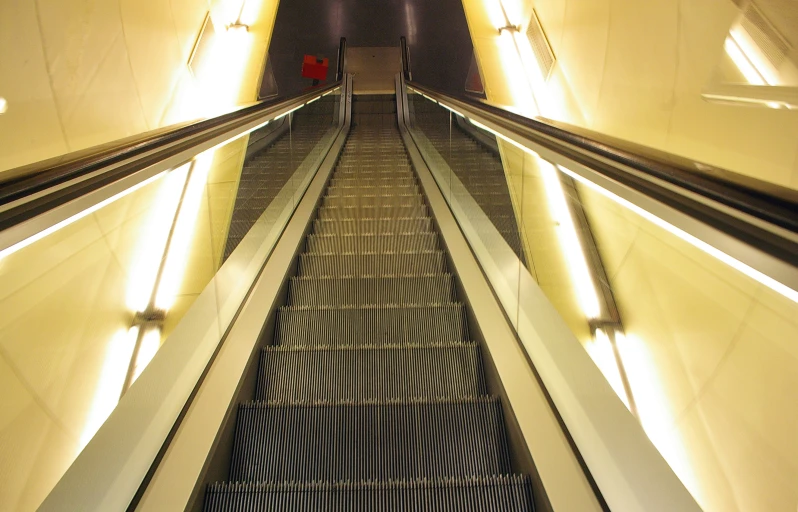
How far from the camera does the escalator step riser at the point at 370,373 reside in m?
2.10

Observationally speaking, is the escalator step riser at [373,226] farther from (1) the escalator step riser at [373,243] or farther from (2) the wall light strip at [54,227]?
(2) the wall light strip at [54,227]

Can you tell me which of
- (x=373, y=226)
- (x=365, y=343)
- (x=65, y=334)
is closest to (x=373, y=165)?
(x=373, y=226)

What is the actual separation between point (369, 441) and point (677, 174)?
1.32 m

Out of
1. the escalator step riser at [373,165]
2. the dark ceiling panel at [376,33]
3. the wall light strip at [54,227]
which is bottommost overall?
the wall light strip at [54,227]

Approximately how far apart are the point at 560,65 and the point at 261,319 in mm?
5257

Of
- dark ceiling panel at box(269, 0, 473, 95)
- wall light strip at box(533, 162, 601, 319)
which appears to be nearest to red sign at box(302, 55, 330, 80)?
dark ceiling panel at box(269, 0, 473, 95)

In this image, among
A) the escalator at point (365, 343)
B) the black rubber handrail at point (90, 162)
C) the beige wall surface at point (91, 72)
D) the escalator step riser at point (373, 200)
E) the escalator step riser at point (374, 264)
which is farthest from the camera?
the escalator step riser at point (373, 200)

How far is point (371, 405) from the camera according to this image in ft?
6.30

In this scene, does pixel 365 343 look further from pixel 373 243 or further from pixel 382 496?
pixel 373 243

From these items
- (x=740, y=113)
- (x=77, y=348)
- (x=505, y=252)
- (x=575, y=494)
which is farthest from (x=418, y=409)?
(x=740, y=113)

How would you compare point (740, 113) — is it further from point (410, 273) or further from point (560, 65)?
point (560, 65)

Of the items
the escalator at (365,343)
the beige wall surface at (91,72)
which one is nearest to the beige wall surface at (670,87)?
the escalator at (365,343)

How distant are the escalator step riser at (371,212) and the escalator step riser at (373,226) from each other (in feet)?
0.65

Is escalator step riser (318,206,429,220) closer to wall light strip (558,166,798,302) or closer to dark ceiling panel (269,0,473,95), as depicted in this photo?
wall light strip (558,166,798,302)
